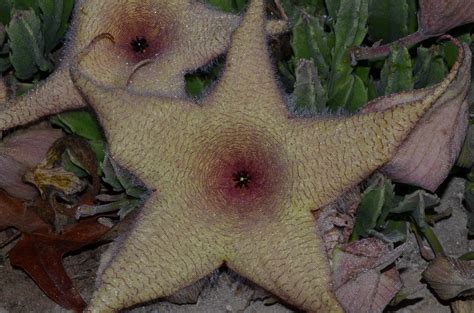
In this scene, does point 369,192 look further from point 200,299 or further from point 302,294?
point 200,299

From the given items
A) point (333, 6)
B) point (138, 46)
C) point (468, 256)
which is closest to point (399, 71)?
point (333, 6)

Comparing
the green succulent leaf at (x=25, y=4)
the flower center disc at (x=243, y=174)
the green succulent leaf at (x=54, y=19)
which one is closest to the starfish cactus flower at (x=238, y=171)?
the flower center disc at (x=243, y=174)

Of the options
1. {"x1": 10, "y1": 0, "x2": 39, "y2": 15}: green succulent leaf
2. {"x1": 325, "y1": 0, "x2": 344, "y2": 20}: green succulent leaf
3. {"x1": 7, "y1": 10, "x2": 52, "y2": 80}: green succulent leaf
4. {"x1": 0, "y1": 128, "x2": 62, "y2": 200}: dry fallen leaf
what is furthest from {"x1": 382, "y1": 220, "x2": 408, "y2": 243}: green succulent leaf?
{"x1": 10, "y1": 0, "x2": 39, "y2": 15}: green succulent leaf

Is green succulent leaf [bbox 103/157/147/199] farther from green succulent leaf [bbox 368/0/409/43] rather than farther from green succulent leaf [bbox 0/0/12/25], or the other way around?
green succulent leaf [bbox 368/0/409/43]

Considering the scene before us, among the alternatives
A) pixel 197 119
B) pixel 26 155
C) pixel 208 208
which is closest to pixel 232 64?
pixel 197 119

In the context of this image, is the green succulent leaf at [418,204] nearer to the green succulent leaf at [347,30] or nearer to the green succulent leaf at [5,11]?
the green succulent leaf at [347,30]

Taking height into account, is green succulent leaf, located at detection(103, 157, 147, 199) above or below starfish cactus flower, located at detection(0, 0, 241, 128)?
below
